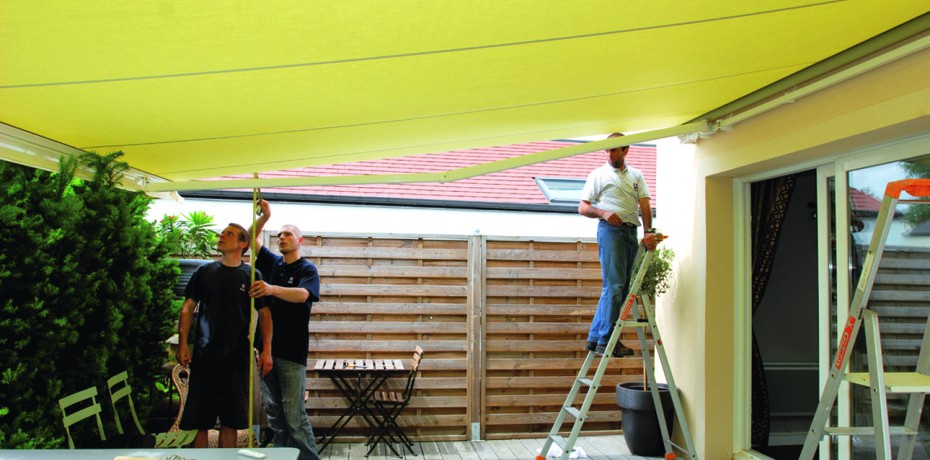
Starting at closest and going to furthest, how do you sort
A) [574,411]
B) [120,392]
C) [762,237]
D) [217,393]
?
[120,392] → [217,393] → [574,411] → [762,237]

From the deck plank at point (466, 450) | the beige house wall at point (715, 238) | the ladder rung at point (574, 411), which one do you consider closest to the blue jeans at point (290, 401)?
the deck plank at point (466, 450)

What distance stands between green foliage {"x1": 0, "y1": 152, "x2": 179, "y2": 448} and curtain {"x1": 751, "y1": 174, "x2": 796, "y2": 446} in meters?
4.62

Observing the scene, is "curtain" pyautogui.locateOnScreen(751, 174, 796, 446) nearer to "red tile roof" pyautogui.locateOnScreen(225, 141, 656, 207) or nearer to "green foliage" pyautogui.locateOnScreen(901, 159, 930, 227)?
→ "green foliage" pyautogui.locateOnScreen(901, 159, 930, 227)

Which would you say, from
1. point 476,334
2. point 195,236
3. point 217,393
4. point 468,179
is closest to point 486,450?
point 476,334

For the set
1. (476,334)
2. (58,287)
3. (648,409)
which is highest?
(58,287)

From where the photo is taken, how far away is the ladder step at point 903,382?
2.71 meters

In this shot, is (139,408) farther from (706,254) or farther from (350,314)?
(706,254)

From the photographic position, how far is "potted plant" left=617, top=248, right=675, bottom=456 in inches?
225

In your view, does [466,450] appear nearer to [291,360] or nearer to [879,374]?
[291,360]

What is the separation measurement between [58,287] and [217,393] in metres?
1.40

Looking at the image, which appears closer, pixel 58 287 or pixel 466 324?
pixel 58 287

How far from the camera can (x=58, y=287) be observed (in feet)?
11.3

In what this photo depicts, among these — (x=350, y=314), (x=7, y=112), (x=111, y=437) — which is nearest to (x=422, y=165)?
(x=350, y=314)

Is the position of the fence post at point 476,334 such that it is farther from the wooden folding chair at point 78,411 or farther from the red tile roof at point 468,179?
the wooden folding chair at point 78,411
